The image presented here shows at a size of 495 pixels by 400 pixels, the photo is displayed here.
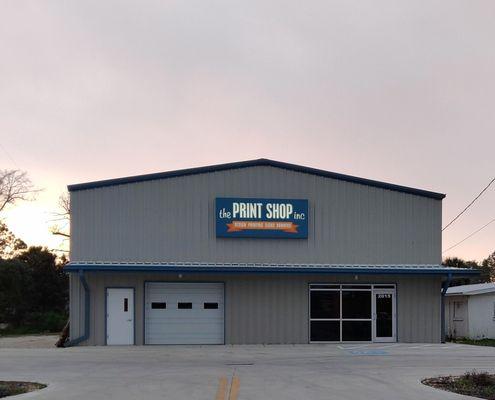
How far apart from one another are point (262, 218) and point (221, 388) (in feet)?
41.8

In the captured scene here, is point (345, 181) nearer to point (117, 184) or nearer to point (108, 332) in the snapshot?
point (117, 184)

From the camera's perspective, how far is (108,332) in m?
24.5

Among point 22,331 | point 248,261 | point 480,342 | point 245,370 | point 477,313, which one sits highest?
point 248,261

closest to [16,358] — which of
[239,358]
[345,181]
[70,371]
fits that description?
[70,371]

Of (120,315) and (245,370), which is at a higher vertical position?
(120,315)

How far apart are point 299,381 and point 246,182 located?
40.5 ft

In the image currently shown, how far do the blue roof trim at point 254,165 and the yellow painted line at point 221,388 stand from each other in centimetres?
1179

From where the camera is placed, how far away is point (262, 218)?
1008 inches

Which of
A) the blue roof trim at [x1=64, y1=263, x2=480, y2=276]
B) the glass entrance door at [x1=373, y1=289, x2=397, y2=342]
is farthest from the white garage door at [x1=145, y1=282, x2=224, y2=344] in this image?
the glass entrance door at [x1=373, y1=289, x2=397, y2=342]

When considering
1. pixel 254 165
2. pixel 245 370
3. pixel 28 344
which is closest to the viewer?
pixel 245 370

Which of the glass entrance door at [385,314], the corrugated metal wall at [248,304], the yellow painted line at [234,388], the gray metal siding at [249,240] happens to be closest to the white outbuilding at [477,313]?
the gray metal siding at [249,240]

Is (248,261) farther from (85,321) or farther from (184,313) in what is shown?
(85,321)

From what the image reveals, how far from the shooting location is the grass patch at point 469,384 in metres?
12.8

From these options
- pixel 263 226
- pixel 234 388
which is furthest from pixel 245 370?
pixel 263 226
